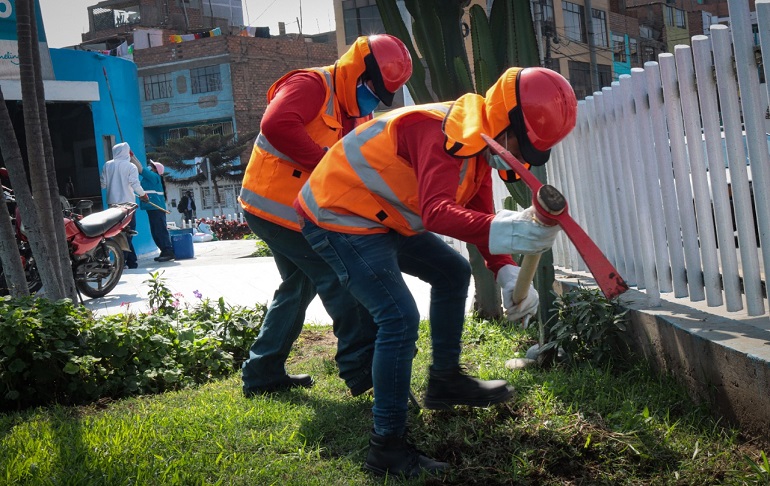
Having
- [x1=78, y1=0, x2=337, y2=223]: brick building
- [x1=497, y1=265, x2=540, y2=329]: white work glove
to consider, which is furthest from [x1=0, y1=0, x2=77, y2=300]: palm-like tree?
[x1=78, y1=0, x2=337, y2=223]: brick building

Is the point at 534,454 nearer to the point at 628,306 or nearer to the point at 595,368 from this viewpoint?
the point at 595,368

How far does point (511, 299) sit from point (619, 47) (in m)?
51.0

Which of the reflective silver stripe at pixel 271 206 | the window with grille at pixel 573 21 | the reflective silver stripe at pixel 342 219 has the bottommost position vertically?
the reflective silver stripe at pixel 342 219

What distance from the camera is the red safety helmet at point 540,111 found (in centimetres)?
299

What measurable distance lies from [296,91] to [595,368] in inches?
81.0

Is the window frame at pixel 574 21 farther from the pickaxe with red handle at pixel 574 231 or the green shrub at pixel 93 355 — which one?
the pickaxe with red handle at pixel 574 231

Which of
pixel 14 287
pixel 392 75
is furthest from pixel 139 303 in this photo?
pixel 392 75

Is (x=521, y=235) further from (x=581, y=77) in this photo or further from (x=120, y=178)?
(x=581, y=77)

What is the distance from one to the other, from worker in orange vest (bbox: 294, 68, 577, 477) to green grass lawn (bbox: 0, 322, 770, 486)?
22 cm

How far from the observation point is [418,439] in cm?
362

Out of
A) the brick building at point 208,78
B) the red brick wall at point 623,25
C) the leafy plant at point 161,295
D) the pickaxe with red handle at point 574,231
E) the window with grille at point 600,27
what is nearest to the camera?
the pickaxe with red handle at point 574,231

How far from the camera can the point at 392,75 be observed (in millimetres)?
4254

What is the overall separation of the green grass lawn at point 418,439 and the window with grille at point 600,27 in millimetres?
48049

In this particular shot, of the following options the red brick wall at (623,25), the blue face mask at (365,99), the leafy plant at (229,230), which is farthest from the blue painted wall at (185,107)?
the blue face mask at (365,99)
